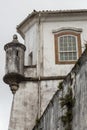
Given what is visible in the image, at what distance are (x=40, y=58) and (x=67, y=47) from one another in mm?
1460

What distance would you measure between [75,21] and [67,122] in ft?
37.7

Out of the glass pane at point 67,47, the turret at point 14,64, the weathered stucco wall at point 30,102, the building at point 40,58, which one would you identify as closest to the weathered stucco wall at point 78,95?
the weathered stucco wall at point 30,102

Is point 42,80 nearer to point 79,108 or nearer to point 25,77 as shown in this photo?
point 25,77

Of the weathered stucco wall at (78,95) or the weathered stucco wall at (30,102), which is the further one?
the weathered stucco wall at (30,102)

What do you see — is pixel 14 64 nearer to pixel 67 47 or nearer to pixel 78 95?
pixel 67 47

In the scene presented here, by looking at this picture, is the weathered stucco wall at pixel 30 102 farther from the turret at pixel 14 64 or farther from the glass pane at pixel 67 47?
the glass pane at pixel 67 47

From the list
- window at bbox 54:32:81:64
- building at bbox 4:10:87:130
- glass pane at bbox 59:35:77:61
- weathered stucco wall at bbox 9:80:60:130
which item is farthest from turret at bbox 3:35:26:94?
glass pane at bbox 59:35:77:61

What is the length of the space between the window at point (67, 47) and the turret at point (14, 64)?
66.3 inches

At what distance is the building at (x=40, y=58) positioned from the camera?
2036 cm

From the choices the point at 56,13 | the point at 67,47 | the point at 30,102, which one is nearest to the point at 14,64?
the point at 30,102

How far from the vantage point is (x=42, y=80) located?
20844 mm

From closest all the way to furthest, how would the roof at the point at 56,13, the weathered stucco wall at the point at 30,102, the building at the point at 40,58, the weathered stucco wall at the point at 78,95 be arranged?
the weathered stucco wall at the point at 78,95 → the weathered stucco wall at the point at 30,102 → the building at the point at 40,58 → the roof at the point at 56,13

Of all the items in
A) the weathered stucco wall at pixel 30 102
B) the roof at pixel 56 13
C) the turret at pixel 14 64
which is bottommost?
the weathered stucco wall at pixel 30 102

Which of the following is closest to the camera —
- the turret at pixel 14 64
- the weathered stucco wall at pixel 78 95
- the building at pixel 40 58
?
the weathered stucco wall at pixel 78 95
